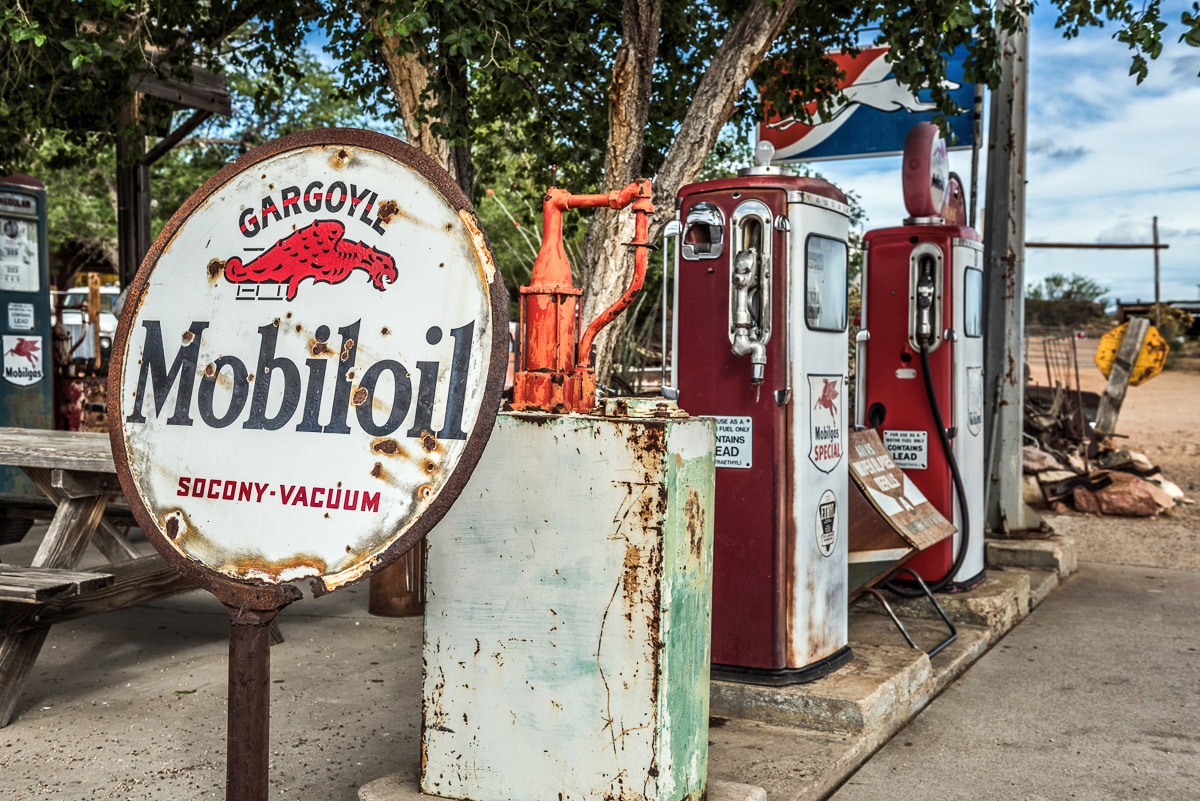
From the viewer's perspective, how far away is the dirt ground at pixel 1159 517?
7902 mm

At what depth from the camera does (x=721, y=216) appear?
4008 mm

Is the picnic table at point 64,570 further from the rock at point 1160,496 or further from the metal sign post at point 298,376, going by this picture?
the rock at point 1160,496

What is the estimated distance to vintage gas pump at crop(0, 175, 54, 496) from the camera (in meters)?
7.60

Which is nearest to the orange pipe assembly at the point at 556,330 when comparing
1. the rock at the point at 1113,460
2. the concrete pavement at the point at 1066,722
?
the concrete pavement at the point at 1066,722

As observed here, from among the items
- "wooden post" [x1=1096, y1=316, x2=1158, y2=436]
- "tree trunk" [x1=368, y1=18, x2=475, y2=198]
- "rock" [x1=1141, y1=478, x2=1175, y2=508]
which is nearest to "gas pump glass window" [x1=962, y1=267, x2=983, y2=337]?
"tree trunk" [x1=368, y1=18, x2=475, y2=198]

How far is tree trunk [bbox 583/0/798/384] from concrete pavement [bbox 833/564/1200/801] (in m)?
2.66

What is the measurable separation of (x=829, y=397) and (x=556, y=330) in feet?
5.30

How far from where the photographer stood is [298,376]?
215cm

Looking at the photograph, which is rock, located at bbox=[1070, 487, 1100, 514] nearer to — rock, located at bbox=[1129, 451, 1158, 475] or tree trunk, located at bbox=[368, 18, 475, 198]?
rock, located at bbox=[1129, 451, 1158, 475]

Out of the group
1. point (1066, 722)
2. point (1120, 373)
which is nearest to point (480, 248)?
point (1066, 722)

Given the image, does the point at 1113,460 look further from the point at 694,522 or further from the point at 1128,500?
the point at 694,522

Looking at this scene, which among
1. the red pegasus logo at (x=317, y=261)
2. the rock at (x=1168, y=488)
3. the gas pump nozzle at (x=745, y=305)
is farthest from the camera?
the rock at (x=1168, y=488)

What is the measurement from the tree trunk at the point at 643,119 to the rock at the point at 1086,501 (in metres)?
5.49

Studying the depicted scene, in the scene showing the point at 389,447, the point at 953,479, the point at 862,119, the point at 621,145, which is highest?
the point at 862,119
